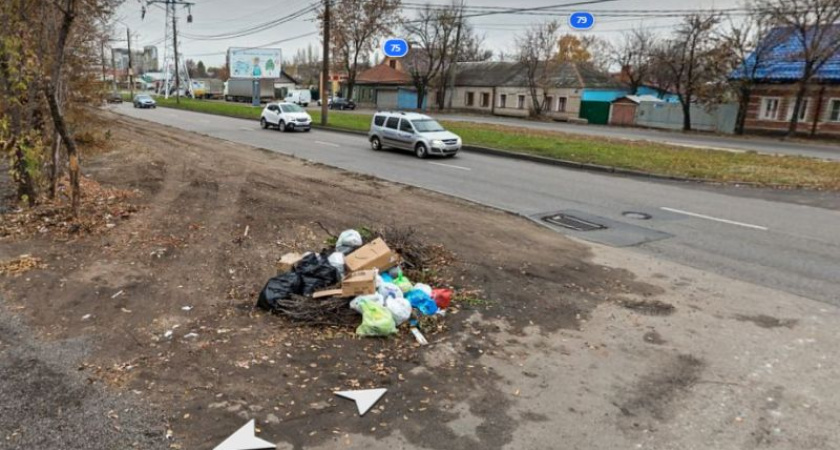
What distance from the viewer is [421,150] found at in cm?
1947

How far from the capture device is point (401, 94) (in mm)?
69062

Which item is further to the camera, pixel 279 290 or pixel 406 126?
pixel 406 126

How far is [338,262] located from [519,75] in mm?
57186

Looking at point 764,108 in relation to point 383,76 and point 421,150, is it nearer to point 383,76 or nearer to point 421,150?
point 421,150

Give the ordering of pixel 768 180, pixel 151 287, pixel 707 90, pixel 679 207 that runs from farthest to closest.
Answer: pixel 707 90
pixel 768 180
pixel 679 207
pixel 151 287

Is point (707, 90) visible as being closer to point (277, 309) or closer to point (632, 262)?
point (632, 262)

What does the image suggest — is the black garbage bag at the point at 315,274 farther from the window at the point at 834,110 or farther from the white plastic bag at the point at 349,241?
the window at the point at 834,110

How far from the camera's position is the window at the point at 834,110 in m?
35.2

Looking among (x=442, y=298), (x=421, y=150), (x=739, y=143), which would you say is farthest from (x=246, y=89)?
(x=442, y=298)

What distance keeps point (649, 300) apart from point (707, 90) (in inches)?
1438

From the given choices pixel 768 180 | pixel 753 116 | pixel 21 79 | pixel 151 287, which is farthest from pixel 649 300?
pixel 753 116

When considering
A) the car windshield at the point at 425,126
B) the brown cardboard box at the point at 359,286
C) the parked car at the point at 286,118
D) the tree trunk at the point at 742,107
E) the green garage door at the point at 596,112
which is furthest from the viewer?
the green garage door at the point at 596,112

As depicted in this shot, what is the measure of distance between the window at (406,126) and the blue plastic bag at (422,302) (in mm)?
14935

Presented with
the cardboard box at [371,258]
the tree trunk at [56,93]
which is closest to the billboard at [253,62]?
the tree trunk at [56,93]
